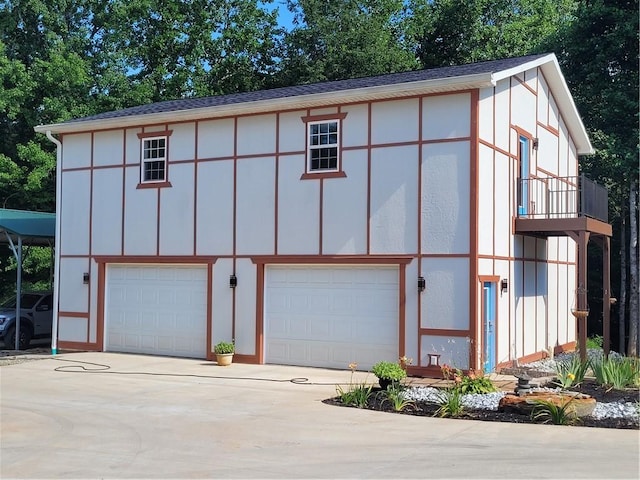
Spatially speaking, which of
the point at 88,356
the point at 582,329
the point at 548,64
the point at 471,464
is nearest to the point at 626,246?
the point at 548,64

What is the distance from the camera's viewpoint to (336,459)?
8.36 metres

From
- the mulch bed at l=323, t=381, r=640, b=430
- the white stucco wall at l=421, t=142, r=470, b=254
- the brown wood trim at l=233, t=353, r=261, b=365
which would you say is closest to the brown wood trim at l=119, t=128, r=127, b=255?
the brown wood trim at l=233, t=353, r=261, b=365

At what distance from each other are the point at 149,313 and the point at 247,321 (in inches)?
118

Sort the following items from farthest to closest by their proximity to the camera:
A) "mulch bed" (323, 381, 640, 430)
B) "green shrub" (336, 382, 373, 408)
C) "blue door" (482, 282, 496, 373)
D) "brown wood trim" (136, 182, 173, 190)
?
"brown wood trim" (136, 182, 173, 190), "blue door" (482, 282, 496, 373), "green shrub" (336, 382, 373, 408), "mulch bed" (323, 381, 640, 430)

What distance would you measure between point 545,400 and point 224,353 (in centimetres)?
809

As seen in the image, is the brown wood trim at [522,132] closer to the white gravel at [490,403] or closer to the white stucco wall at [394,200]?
the white stucco wall at [394,200]

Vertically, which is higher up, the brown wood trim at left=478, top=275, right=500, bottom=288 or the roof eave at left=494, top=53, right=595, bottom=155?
the roof eave at left=494, top=53, right=595, bottom=155

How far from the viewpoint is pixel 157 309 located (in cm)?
1891

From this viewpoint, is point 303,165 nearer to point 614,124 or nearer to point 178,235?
point 178,235

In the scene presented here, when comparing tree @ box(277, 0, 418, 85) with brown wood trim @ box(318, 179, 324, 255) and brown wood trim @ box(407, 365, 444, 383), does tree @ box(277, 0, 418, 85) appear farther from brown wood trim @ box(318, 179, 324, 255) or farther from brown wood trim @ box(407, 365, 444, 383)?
brown wood trim @ box(407, 365, 444, 383)

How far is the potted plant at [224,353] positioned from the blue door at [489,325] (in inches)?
216

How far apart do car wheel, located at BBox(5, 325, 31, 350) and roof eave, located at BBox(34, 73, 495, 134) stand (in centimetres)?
561

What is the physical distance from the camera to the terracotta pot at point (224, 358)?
16844 millimetres

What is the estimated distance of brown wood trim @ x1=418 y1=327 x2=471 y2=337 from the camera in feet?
48.7
